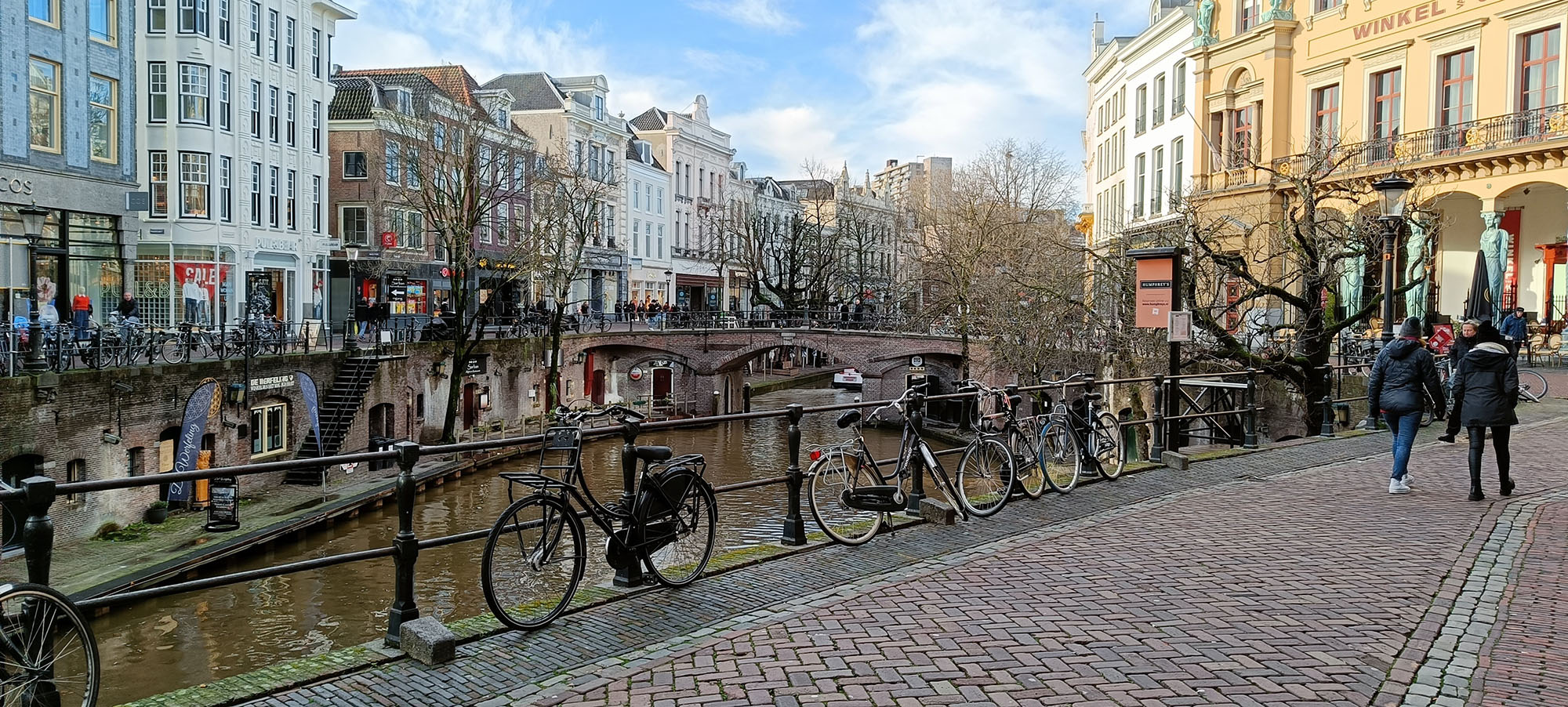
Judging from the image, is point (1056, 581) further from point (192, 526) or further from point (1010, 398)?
point (192, 526)

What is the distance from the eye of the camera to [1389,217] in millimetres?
15641

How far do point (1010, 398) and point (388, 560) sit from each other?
13734 millimetres

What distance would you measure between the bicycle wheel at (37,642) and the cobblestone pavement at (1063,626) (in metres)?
0.85

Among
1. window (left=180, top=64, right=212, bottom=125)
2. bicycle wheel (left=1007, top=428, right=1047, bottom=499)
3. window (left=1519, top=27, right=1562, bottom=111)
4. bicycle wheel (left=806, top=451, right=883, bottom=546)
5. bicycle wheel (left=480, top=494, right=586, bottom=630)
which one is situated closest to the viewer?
bicycle wheel (left=480, top=494, right=586, bottom=630)

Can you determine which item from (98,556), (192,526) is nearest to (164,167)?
(192,526)

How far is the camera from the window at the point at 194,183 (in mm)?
32531

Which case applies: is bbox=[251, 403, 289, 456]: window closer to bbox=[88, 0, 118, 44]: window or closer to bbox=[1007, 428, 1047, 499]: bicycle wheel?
bbox=[88, 0, 118, 44]: window

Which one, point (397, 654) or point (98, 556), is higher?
point (397, 654)

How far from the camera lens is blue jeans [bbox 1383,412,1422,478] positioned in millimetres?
10547

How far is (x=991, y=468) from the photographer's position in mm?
9586

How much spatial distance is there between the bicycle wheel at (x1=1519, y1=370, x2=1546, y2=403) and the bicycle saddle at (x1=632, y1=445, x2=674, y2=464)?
19035mm

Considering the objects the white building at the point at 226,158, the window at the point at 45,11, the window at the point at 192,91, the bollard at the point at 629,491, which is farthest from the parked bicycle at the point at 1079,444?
the window at the point at 192,91

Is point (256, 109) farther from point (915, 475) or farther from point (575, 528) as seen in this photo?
point (575, 528)

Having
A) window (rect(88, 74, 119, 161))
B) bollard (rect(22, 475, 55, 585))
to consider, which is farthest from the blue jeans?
window (rect(88, 74, 119, 161))
